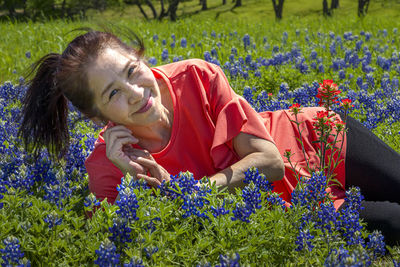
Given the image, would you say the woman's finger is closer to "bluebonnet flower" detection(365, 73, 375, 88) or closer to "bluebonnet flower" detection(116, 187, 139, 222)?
"bluebonnet flower" detection(116, 187, 139, 222)

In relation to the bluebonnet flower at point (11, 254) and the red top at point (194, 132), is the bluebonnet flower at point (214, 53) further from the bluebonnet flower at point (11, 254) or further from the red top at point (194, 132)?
the bluebonnet flower at point (11, 254)

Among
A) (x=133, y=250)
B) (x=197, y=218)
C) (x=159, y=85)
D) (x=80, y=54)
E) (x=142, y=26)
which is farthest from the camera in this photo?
(x=142, y=26)

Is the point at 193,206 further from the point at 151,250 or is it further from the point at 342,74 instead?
the point at 342,74

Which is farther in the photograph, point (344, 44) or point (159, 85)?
point (344, 44)

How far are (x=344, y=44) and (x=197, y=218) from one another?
21.7 ft

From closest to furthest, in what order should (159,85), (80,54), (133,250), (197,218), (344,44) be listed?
1. (133,250)
2. (197,218)
3. (80,54)
4. (159,85)
5. (344,44)

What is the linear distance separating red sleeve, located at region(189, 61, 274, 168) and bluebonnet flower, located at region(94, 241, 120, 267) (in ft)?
3.52

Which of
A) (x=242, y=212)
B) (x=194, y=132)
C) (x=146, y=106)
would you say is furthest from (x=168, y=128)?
(x=242, y=212)

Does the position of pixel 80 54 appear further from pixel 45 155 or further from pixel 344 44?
pixel 344 44

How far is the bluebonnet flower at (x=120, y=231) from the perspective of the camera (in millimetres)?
2701

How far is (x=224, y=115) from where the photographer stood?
3287mm

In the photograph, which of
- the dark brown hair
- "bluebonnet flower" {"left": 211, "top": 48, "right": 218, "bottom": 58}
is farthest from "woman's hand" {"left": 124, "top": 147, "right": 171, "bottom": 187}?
"bluebonnet flower" {"left": 211, "top": 48, "right": 218, "bottom": 58}

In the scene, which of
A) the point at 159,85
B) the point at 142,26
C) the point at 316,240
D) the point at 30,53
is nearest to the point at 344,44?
the point at 142,26

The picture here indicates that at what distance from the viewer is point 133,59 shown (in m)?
3.23
